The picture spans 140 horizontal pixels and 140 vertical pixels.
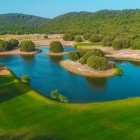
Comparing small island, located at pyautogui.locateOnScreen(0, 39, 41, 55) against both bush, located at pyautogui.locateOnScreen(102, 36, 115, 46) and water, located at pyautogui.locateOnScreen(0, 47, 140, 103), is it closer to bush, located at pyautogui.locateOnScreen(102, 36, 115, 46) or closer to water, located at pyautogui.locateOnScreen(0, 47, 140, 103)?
water, located at pyautogui.locateOnScreen(0, 47, 140, 103)

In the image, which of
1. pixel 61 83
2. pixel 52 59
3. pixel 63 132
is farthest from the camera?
pixel 52 59

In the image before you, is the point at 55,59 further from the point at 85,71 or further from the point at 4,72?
the point at 4,72

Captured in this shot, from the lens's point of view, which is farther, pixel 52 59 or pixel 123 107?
pixel 52 59

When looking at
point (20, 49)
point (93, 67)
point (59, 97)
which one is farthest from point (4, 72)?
point (20, 49)

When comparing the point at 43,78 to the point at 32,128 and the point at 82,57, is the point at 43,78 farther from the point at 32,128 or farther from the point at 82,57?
the point at 32,128

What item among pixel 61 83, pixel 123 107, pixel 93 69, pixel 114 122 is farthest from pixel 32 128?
pixel 93 69

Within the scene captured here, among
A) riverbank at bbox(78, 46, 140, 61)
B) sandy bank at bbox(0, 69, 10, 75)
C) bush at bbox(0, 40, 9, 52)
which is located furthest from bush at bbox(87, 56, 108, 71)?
bush at bbox(0, 40, 9, 52)

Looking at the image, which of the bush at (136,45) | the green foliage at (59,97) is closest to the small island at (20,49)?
the bush at (136,45)
